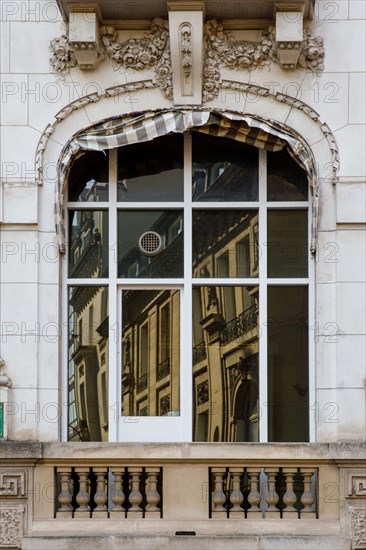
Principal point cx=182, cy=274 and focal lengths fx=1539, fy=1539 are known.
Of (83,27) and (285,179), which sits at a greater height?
(83,27)

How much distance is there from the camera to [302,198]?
18.8 m

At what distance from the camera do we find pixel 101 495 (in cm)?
1788

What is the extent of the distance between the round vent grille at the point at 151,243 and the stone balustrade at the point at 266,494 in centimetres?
277

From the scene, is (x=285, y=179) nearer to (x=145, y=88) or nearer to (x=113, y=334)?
(x=145, y=88)

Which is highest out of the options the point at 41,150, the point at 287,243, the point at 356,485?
the point at 41,150

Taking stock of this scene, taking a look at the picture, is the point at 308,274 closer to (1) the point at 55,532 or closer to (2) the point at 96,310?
(2) the point at 96,310

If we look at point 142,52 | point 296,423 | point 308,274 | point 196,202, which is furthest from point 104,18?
point 296,423

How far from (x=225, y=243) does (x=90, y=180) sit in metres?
1.83

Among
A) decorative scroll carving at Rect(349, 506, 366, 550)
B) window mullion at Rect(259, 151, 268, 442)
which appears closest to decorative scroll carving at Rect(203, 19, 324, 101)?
window mullion at Rect(259, 151, 268, 442)

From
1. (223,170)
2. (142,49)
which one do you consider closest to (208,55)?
(142,49)

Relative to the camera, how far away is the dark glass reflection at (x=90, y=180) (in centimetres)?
1888

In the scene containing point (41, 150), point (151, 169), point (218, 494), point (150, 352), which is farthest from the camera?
point (151, 169)

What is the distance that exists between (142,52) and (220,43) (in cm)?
94

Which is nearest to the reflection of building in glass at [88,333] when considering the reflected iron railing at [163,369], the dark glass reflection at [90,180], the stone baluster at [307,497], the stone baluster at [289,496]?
the dark glass reflection at [90,180]
